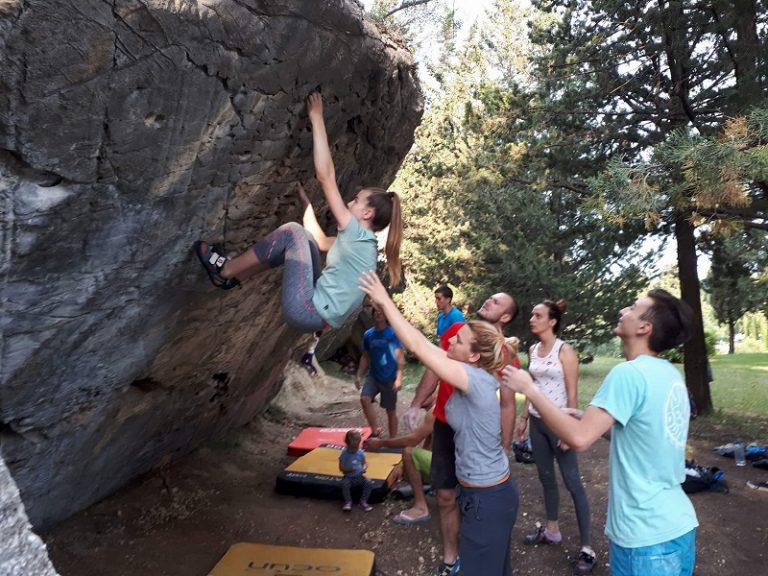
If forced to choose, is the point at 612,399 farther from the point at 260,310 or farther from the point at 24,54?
the point at 260,310

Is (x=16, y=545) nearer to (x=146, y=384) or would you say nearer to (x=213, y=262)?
(x=213, y=262)

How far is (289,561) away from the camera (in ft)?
14.1

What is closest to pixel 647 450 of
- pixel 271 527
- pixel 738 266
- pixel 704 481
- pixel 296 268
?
pixel 296 268

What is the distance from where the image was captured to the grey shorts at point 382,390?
7242mm

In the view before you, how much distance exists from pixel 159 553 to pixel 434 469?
2.37 meters

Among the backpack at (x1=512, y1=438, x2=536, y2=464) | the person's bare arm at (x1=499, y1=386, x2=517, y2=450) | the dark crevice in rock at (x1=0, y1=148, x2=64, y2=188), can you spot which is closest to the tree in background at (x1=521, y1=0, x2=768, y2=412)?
the backpack at (x1=512, y1=438, x2=536, y2=464)

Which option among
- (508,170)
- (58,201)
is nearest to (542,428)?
(58,201)

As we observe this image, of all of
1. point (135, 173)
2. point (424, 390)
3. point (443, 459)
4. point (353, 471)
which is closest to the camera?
point (135, 173)

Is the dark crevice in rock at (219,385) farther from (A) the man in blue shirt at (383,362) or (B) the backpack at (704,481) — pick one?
(B) the backpack at (704,481)

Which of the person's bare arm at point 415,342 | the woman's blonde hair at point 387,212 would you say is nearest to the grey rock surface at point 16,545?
the person's bare arm at point 415,342

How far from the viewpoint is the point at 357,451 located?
5.64 metres

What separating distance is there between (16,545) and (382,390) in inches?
220

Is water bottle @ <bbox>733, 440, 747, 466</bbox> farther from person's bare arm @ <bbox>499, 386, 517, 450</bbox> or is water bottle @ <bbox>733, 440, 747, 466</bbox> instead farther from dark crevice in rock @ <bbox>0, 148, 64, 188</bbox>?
dark crevice in rock @ <bbox>0, 148, 64, 188</bbox>

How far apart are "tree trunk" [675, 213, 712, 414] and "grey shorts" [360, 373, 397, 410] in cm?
506
